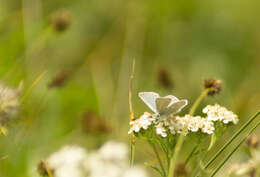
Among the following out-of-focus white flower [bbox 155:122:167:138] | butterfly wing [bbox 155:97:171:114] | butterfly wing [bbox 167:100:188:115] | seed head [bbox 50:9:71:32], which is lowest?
out-of-focus white flower [bbox 155:122:167:138]

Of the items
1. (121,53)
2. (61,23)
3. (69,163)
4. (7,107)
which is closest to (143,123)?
(69,163)

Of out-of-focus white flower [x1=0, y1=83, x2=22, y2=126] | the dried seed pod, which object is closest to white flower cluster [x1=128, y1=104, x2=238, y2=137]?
out-of-focus white flower [x1=0, y1=83, x2=22, y2=126]

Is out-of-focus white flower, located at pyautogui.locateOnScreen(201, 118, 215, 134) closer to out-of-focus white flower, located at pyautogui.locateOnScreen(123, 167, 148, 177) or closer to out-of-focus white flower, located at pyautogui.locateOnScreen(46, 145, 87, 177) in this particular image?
out-of-focus white flower, located at pyautogui.locateOnScreen(123, 167, 148, 177)

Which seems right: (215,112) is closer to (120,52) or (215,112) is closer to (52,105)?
(52,105)

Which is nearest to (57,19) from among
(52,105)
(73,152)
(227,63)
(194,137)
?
(52,105)

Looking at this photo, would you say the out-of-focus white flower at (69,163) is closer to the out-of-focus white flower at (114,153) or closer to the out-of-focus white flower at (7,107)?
the out-of-focus white flower at (114,153)

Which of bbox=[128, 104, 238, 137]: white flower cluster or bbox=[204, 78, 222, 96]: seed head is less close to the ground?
bbox=[204, 78, 222, 96]: seed head

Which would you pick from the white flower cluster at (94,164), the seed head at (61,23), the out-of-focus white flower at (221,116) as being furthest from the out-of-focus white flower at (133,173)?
the seed head at (61,23)

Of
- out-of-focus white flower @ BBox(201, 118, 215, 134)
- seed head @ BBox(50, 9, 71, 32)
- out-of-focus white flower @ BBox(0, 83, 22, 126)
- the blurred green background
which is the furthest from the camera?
the blurred green background
